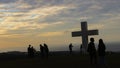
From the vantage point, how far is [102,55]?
29750mm

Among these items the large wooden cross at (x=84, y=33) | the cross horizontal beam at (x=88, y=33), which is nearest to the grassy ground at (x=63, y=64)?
the cross horizontal beam at (x=88, y=33)

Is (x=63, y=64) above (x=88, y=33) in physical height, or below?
below

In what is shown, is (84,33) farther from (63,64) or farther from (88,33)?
(63,64)

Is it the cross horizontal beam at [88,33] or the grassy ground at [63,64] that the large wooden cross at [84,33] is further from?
the grassy ground at [63,64]

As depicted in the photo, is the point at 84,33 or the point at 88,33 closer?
the point at 88,33

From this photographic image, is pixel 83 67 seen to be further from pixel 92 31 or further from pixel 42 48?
pixel 92 31

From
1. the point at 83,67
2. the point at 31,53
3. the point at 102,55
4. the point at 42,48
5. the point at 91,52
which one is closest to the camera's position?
the point at 102,55

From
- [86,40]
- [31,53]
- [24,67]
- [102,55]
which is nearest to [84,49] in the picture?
[86,40]

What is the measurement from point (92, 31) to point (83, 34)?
148cm

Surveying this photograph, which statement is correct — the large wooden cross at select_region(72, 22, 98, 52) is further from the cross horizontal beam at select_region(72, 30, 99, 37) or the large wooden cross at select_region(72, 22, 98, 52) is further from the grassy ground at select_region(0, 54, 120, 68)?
the grassy ground at select_region(0, 54, 120, 68)

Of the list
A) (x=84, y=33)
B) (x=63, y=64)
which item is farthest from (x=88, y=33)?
(x=63, y=64)

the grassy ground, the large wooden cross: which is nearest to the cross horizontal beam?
the large wooden cross

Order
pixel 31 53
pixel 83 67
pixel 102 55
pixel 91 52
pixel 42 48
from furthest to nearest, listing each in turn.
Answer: pixel 31 53 → pixel 42 48 → pixel 91 52 → pixel 83 67 → pixel 102 55

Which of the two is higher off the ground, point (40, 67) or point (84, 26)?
point (84, 26)
